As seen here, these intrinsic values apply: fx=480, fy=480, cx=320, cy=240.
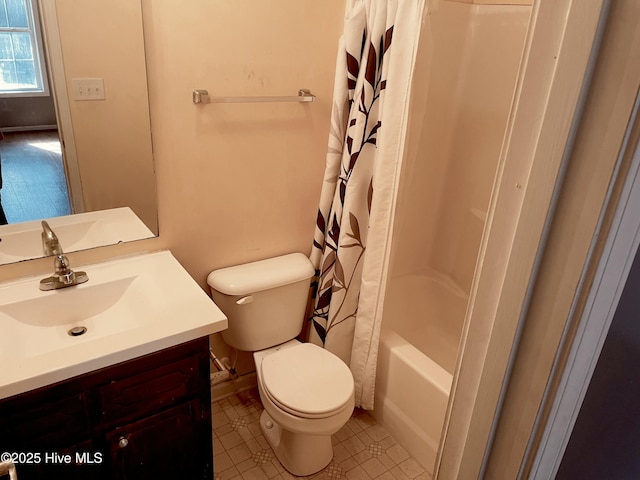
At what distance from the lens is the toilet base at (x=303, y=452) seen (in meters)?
1.92

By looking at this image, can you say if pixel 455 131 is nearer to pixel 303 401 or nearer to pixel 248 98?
pixel 248 98

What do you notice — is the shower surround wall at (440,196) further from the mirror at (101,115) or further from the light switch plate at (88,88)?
the light switch plate at (88,88)

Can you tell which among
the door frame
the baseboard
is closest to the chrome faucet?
the door frame

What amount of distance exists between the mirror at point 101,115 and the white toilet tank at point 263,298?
0.41 metres

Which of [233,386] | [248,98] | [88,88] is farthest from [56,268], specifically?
[233,386]

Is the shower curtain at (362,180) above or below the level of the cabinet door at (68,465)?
above

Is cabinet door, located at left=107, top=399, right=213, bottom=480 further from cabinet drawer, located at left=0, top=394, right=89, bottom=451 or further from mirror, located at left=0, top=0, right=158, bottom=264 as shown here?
mirror, located at left=0, top=0, right=158, bottom=264

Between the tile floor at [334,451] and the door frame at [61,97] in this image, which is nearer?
the door frame at [61,97]

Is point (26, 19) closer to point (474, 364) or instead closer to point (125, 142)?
point (125, 142)

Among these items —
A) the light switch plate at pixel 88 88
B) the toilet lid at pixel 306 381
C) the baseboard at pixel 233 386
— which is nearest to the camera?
the light switch plate at pixel 88 88

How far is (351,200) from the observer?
196 cm

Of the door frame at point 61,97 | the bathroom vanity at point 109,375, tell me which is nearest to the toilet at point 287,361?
the bathroom vanity at point 109,375

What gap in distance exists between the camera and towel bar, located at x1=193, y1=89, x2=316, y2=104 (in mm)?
1693

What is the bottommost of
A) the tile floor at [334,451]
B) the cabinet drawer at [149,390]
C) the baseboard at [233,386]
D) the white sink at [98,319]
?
the tile floor at [334,451]
